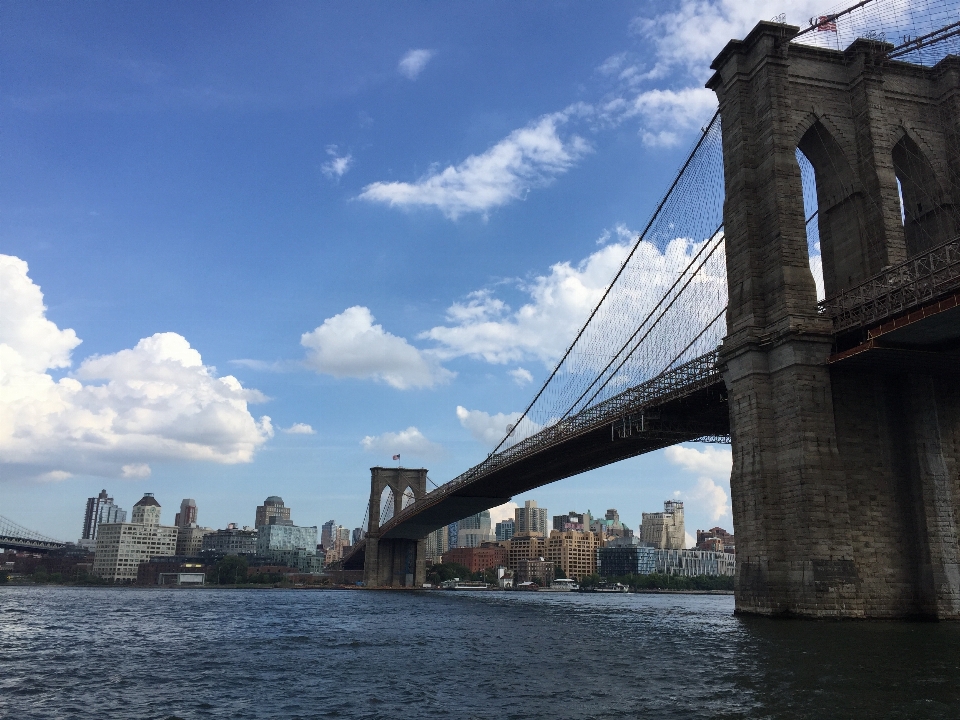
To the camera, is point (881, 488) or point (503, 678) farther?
point (881, 488)

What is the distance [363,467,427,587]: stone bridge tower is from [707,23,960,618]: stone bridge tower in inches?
3681

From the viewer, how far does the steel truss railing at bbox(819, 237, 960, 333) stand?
28.8 m

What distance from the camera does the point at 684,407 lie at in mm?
46250

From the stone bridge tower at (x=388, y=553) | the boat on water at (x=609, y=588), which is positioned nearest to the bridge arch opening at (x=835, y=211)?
the stone bridge tower at (x=388, y=553)

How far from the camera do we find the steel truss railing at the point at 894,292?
28844mm

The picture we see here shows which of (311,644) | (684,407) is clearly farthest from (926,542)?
(311,644)

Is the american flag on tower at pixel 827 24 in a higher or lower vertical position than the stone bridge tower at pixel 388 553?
higher

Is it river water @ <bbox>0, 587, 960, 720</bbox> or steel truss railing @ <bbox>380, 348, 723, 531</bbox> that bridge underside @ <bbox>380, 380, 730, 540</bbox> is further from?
river water @ <bbox>0, 587, 960, 720</bbox>

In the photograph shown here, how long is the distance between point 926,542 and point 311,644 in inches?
988

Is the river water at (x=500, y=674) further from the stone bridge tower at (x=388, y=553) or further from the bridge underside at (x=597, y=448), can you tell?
the stone bridge tower at (x=388, y=553)

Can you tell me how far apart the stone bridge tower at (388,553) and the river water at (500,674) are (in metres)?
90.2

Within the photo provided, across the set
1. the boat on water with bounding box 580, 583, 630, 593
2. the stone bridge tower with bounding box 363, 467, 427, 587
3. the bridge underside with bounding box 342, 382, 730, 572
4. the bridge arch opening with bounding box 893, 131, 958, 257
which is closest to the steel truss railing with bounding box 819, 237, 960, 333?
the bridge arch opening with bounding box 893, 131, 958, 257

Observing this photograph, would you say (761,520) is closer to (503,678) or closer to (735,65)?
(503,678)

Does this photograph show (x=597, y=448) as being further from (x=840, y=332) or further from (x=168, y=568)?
(x=168, y=568)
